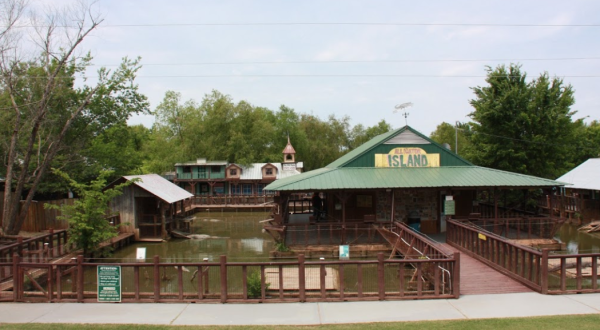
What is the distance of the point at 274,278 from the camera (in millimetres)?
13727

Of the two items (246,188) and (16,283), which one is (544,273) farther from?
(246,188)

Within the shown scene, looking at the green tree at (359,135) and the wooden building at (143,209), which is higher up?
the green tree at (359,135)

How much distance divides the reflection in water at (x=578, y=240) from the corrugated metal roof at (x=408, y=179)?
3.49 m

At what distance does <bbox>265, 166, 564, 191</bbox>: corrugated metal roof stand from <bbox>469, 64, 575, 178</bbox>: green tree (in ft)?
36.1

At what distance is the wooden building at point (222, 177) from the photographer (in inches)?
1761

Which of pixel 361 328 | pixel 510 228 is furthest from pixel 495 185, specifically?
pixel 361 328

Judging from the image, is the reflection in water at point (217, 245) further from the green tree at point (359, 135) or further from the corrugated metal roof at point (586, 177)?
the green tree at point (359, 135)

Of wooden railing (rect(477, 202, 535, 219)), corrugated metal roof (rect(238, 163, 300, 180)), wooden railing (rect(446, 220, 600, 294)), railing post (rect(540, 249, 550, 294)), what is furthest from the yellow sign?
corrugated metal roof (rect(238, 163, 300, 180))

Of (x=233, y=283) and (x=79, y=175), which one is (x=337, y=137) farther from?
(x=233, y=283)

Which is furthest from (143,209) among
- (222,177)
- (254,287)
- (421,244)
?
(222,177)

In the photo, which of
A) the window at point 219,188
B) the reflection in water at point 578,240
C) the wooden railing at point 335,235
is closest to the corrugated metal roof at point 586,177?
the reflection in water at point 578,240

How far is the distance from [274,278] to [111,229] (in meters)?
9.43

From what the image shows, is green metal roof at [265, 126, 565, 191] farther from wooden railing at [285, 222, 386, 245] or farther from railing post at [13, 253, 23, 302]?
railing post at [13, 253, 23, 302]

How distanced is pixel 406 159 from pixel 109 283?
16167 mm
